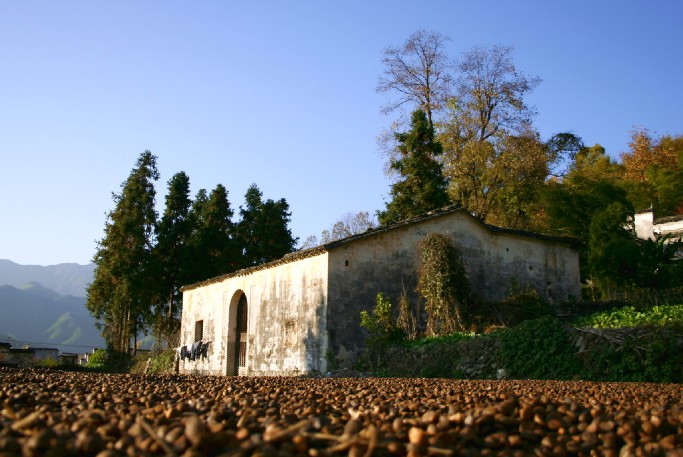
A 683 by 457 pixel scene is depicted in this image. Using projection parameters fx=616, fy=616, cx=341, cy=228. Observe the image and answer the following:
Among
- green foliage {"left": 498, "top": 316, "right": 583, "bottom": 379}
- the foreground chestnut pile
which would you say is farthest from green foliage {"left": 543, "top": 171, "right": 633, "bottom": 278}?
the foreground chestnut pile

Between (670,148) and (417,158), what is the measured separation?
19.9m

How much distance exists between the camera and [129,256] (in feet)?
101

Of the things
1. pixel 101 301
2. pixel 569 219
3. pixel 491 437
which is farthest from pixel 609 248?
pixel 101 301

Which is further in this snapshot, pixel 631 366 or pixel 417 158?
pixel 417 158

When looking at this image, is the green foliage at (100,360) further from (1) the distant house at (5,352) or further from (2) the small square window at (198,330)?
(2) the small square window at (198,330)

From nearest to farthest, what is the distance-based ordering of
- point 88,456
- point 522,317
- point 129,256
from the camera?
point 88,456, point 522,317, point 129,256

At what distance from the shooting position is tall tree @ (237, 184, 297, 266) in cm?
3525

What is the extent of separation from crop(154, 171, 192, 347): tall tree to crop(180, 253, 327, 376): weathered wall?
676 centimetres

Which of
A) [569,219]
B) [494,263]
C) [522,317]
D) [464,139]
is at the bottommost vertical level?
[522,317]

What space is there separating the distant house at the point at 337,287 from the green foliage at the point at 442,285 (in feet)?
4.61

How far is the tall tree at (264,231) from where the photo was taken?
3525cm

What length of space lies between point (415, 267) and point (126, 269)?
17.4 meters

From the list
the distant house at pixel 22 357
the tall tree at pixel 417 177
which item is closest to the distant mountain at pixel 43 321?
the distant house at pixel 22 357

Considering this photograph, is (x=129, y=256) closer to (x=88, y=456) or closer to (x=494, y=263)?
(x=494, y=263)
